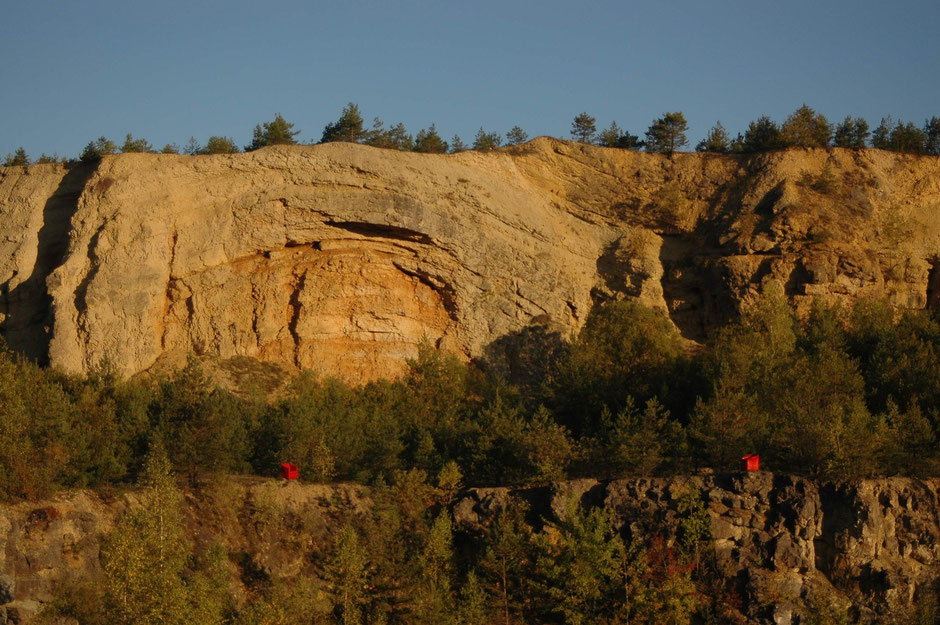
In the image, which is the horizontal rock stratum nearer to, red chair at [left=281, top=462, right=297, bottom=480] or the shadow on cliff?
the shadow on cliff

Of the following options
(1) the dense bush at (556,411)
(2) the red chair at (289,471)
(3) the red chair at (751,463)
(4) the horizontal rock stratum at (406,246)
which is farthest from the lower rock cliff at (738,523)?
(4) the horizontal rock stratum at (406,246)

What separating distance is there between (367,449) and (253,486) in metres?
3.99

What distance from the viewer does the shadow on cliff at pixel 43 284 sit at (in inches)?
1441

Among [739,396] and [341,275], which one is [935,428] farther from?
[341,275]

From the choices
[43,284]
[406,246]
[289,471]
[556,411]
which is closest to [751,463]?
[556,411]

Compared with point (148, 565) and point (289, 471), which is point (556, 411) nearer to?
point (289, 471)

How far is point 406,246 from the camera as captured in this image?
38500 millimetres

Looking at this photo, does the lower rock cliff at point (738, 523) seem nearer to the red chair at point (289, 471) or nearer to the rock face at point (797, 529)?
the rock face at point (797, 529)

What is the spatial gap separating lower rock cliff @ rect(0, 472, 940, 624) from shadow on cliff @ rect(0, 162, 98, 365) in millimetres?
8706

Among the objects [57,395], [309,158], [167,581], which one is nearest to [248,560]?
[167,581]

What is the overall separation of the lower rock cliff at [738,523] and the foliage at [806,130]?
15674 millimetres

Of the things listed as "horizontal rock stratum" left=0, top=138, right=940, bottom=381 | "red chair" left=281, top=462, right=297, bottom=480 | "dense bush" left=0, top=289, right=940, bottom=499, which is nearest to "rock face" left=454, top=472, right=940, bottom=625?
"dense bush" left=0, top=289, right=940, bottom=499

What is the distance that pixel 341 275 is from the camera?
37875 millimetres

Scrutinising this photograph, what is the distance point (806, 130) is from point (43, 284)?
23400 mm
